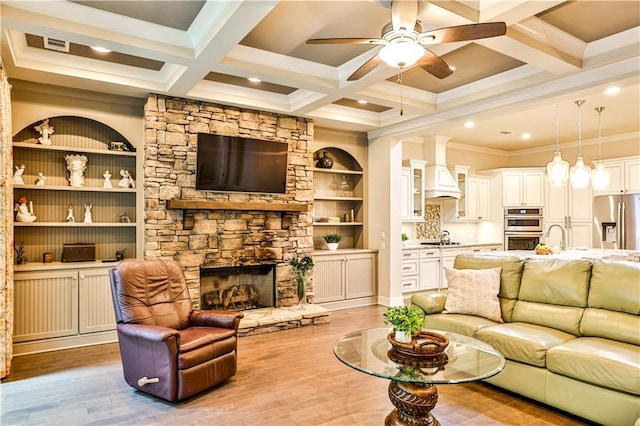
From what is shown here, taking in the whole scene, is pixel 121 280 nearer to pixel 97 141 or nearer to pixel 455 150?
pixel 97 141

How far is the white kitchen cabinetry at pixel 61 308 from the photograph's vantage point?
4.24m

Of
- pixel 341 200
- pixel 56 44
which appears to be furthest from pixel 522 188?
pixel 56 44

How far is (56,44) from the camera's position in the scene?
3744mm

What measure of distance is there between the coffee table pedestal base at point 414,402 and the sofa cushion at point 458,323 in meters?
1.20

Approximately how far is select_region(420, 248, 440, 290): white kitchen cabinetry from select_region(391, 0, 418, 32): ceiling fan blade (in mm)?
5096

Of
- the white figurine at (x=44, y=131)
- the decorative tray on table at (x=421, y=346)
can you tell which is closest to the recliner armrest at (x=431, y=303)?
the decorative tray on table at (x=421, y=346)

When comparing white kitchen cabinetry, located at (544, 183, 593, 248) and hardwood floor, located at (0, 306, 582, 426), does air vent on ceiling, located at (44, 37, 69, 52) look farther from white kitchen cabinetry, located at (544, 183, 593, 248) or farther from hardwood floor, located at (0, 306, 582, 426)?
white kitchen cabinetry, located at (544, 183, 593, 248)

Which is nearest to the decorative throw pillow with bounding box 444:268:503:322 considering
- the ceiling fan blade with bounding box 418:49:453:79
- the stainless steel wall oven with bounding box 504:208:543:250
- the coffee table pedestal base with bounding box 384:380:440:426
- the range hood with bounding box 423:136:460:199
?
the coffee table pedestal base with bounding box 384:380:440:426

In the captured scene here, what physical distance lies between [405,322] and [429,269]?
16.0 feet

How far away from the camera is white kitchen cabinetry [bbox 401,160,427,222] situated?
7.16m

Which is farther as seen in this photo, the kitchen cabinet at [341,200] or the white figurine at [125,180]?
the kitchen cabinet at [341,200]

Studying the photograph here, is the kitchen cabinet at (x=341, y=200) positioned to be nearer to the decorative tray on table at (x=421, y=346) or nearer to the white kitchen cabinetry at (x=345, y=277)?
the white kitchen cabinetry at (x=345, y=277)

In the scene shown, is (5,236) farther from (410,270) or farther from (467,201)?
(467,201)

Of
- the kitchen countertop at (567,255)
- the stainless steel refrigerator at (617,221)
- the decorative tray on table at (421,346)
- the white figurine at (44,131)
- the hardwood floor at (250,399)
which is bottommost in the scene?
the hardwood floor at (250,399)
